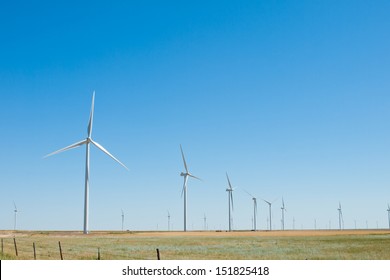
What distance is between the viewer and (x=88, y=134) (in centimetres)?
10862

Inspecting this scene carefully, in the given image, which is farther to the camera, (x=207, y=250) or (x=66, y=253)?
(x=207, y=250)

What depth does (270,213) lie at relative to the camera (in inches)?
7082

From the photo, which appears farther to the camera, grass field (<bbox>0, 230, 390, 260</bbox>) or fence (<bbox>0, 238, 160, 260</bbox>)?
grass field (<bbox>0, 230, 390, 260</bbox>)

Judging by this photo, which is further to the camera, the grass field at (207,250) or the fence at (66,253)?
the grass field at (207,250)
